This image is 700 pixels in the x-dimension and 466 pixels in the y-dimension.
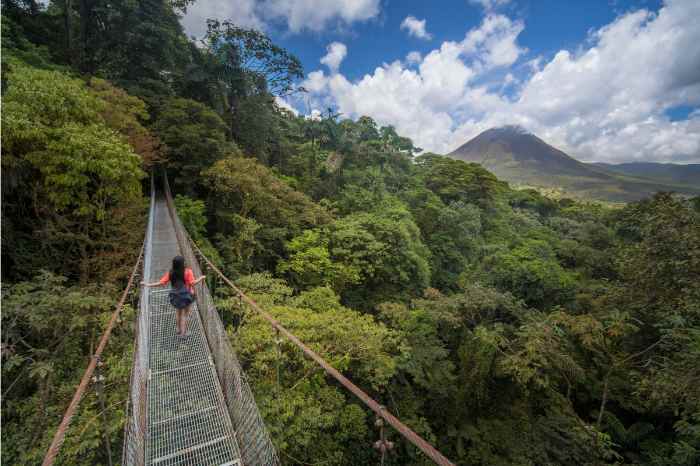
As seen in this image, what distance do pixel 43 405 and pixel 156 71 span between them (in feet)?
43.7

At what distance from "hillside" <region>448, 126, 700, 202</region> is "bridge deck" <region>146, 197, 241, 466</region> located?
57.4 m

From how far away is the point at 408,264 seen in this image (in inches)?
388

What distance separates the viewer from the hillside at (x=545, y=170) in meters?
51.8

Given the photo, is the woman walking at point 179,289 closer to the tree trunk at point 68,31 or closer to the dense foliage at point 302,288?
the dense foliage at point 302,288

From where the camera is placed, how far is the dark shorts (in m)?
3.05

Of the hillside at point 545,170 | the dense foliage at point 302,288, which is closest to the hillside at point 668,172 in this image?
the hillside at point 545,170

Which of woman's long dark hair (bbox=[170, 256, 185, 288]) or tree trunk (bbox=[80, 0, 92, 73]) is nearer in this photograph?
woman's long dark hair (bbox=[170, 256, 185, 288])

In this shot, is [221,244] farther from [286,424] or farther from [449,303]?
[449,303]

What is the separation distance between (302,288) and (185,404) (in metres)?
6.75

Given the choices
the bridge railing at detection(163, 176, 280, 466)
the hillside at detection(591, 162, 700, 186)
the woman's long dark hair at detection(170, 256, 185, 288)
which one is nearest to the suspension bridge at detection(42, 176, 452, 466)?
the bridge railing at detection(163, 176, 280, 466)

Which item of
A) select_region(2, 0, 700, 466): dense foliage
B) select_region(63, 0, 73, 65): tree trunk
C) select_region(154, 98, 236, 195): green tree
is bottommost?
select_region(2, 0, 700, 466): dense foliage

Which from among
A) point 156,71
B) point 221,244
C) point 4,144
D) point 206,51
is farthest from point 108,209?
point 206,51

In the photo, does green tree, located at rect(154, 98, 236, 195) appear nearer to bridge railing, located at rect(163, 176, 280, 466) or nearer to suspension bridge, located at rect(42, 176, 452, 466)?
suspension bridge, located at rect(42, 176, 452, 466)

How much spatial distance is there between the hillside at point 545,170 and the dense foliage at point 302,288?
50.1 m
